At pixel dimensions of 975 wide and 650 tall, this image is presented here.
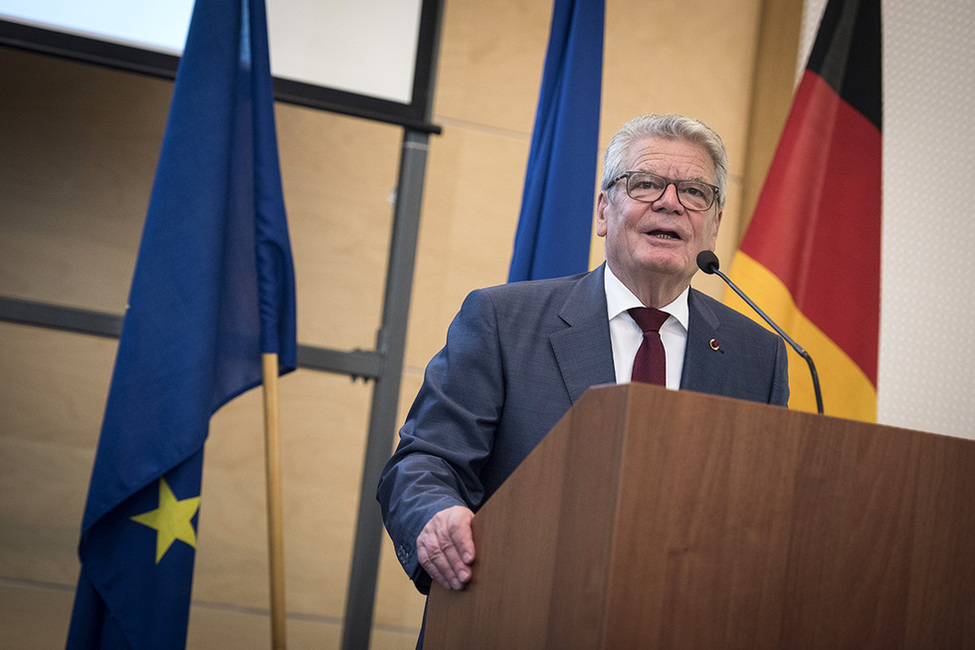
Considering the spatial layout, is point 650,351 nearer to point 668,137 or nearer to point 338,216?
point 668,137

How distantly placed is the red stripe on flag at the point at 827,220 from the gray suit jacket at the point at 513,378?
1.12 meters

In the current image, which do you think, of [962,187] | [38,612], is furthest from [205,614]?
[962,187]

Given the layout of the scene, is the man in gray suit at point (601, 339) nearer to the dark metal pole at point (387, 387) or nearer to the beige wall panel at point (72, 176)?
the dark metal pole at point (387, 387)

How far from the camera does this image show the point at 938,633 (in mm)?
982

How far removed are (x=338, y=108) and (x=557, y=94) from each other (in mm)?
811

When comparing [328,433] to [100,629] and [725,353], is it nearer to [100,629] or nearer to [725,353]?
[100,629]

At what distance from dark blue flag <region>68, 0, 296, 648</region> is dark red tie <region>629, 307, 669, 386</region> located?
3.88ft

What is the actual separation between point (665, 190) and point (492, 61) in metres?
1.82

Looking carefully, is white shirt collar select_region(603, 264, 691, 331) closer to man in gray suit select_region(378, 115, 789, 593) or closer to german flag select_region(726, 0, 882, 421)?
man in gray suit select_region(378, 115, 789, 593)

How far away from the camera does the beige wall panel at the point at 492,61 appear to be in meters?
3.37

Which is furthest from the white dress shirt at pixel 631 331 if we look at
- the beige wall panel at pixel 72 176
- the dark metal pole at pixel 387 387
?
the beige wall panel at pixel 72 176

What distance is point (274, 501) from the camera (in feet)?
8.08

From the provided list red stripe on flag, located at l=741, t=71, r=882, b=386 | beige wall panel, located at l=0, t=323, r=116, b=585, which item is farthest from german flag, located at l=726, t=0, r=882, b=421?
beige wall panel, located at l=0, t=323, r=116, b=585

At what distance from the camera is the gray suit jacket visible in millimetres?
1525
